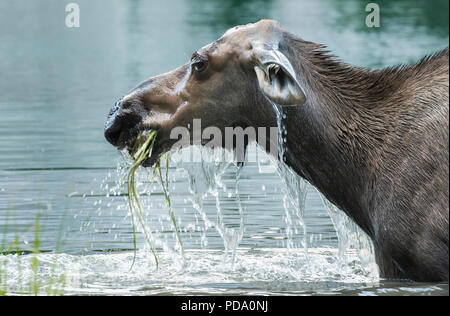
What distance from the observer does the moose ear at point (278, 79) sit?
7.07 m

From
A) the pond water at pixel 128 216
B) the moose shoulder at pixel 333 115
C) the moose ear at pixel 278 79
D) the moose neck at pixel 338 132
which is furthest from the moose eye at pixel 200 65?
the pond water at pixel 128 216

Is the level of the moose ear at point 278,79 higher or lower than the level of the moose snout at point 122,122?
higher

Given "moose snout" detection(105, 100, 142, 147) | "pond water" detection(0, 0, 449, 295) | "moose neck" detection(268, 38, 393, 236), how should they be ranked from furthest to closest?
"pond water" detection(0, 0, 449, 295) → "moose snout" detection(105, 100, 142, 147) → "moose neck" detection(268, 38, 393, 236)

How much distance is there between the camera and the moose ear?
23.2ft

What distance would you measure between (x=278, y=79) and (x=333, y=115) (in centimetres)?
54

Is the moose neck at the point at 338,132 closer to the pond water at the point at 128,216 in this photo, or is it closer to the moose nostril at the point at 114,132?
the pond water at the point at 128,216

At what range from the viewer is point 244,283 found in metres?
7.91

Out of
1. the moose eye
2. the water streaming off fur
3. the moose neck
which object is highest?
the moose eye

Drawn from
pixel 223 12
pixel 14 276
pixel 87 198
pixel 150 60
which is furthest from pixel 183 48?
pixel 14 276

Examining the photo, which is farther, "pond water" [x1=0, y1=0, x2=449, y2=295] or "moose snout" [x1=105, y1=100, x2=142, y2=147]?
"pond water" [x1=0, y1=0, x2=449, y2=295]

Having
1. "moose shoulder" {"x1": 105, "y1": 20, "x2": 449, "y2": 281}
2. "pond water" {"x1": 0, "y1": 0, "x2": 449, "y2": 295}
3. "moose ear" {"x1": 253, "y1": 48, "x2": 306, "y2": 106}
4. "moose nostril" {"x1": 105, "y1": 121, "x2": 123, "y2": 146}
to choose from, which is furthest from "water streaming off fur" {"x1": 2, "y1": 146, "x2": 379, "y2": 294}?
"moose ear" {"x1": 253, "y1": 48, "x2": 306, "y2": 106}

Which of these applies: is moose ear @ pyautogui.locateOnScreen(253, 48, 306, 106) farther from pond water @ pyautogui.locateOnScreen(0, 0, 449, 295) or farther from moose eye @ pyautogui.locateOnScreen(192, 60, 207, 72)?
pond water @ pyautogui.locateOnScreen(0, 0, 449, 295)

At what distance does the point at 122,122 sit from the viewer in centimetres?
757

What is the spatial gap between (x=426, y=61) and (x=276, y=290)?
6.16ft
